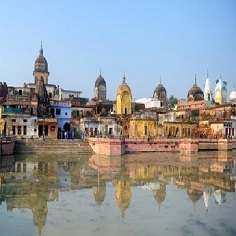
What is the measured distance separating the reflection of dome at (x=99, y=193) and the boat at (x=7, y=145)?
48.6 ft

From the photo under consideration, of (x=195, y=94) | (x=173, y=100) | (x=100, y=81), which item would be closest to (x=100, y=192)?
(x=195, y=94)

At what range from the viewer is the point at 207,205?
43.2 ft

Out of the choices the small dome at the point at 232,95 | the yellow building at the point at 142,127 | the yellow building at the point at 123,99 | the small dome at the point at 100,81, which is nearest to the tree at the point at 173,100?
the small dome at the point at 232,95

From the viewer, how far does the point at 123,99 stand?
46.5 m

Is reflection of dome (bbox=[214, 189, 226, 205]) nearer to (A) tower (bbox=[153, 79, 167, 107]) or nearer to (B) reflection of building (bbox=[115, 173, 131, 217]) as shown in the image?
(B) reflection of building (bbox=[115, 173, 131, 217])

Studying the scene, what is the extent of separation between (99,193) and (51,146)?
17711 millimetres

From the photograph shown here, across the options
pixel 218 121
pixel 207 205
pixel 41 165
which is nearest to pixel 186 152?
pixel 218 121

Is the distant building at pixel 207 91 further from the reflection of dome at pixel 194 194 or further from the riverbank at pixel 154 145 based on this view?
the reflection of dome at pixel 194 194

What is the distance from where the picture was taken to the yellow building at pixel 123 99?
152ft

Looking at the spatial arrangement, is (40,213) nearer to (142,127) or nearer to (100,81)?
(142,127)

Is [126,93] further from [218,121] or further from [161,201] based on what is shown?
[161,201]

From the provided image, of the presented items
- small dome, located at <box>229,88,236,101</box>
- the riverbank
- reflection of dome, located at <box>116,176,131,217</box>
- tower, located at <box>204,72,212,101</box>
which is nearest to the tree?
tower, located at <box>204,72,212,101</box>

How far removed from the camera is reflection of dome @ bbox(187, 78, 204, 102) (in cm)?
5778

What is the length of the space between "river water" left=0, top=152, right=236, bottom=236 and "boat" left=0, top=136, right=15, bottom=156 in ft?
17.5
